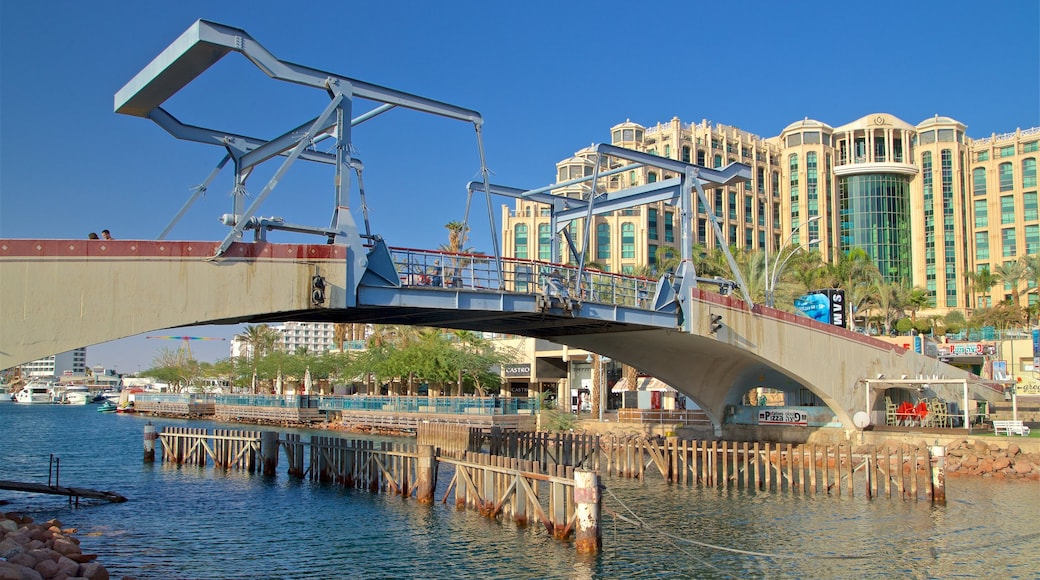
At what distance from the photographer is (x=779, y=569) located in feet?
78.8

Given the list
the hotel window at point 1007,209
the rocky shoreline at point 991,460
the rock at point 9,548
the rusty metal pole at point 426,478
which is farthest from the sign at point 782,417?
the hotel window at point 1007,209

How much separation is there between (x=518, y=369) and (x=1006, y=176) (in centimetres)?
8052

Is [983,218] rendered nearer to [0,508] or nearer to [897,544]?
[897,544]

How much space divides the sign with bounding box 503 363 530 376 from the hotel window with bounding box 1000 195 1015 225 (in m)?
77.5

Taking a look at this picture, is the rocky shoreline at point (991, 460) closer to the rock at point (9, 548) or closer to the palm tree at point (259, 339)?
the rock at point (9, 548)

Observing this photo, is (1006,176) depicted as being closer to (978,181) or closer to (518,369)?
(978,181)

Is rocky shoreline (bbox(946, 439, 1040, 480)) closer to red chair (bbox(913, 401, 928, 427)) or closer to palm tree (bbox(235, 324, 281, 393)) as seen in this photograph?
red chair (bbox(913, 401, 928, 427))

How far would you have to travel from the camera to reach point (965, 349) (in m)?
77.2

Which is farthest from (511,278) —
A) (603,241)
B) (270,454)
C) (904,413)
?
(603,241)

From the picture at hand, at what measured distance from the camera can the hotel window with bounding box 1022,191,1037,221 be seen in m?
121

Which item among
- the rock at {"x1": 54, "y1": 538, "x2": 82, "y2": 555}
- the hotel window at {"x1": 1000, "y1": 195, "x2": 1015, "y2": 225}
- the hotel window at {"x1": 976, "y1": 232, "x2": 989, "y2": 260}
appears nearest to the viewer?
the rock at {"x1": 54, "y1": 538, "x2": 82, "y2": 555}

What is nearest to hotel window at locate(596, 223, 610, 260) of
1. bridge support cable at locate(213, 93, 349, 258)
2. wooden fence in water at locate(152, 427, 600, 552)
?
wooden fence in water at locate(152, 427, 600, 552)

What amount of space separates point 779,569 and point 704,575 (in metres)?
2.22

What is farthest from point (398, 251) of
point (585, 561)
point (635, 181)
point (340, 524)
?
point (635, 181)
